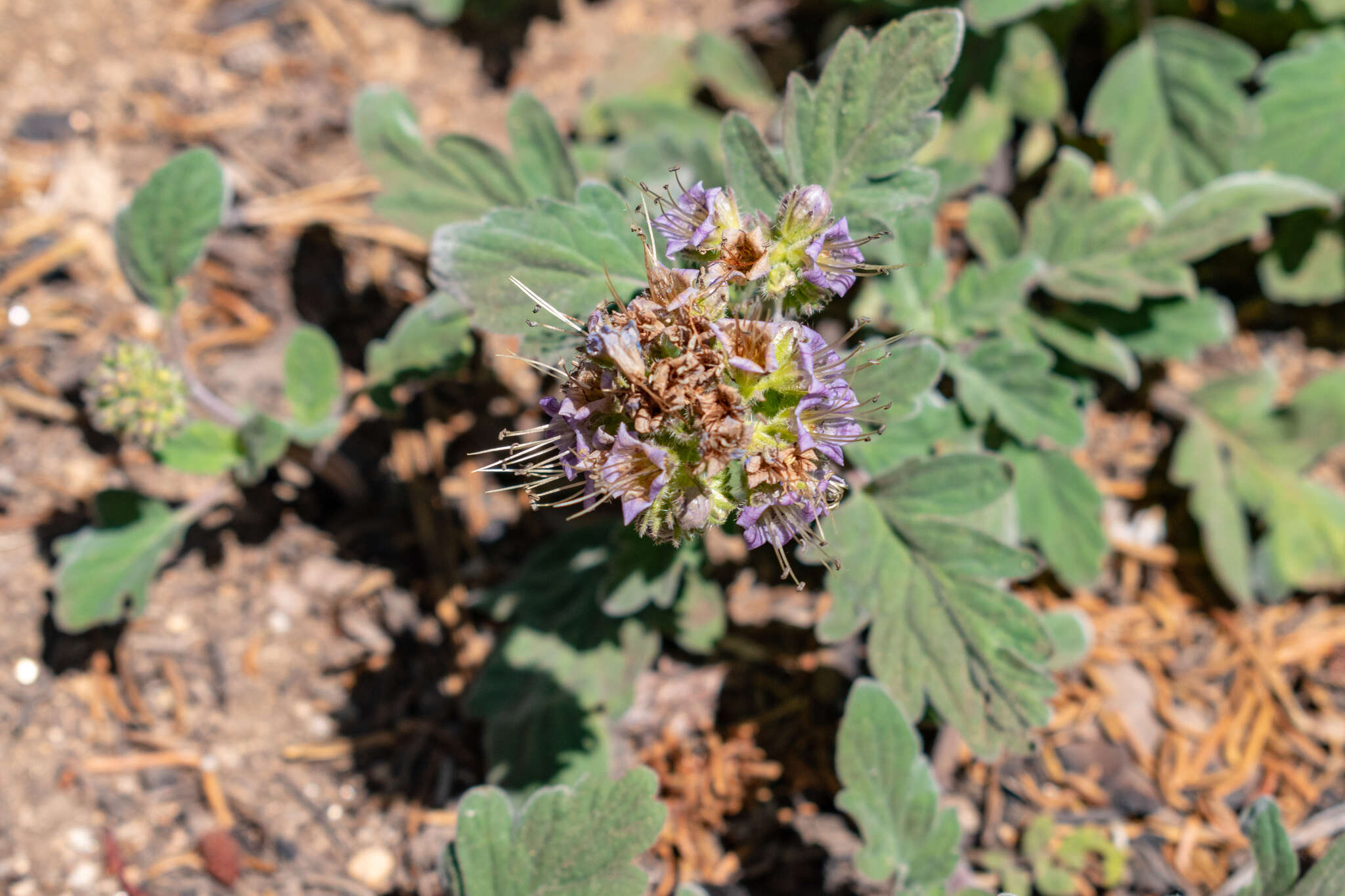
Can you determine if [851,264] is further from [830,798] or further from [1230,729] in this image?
[1230,729]

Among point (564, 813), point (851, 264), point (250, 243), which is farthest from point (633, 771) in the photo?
point (250, 243)

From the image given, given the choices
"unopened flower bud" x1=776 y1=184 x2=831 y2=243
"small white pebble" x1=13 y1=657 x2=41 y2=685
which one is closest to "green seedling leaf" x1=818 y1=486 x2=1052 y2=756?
"unopened flower bud" x1=776 y1=184 x2=831 y2=243

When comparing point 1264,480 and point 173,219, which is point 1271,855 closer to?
point 1264,480

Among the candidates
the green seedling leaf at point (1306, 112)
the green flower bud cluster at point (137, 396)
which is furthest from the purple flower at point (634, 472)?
the green seedling leaf at point (1306, 112)

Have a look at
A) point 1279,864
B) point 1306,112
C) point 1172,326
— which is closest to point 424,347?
point 1172,326

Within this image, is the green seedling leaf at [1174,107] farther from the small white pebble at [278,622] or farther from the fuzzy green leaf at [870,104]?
the small white pebble at [278,622]

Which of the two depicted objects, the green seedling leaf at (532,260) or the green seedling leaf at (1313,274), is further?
the green seedling leaf at (1313,274)
